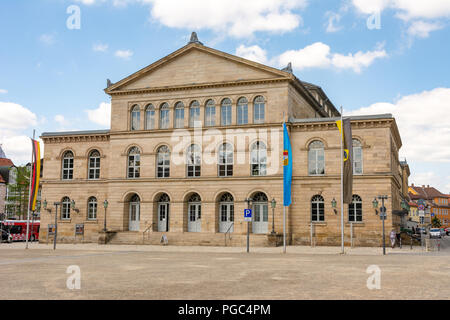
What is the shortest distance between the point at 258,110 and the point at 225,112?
3.00m

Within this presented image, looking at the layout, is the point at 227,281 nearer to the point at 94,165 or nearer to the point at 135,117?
the point at 135,117

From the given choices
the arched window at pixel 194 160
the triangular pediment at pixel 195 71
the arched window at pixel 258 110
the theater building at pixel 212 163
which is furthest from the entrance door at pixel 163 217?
the arched window at pixel 258 110

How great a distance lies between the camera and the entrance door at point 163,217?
44.0m

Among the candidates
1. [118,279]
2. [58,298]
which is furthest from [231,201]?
[58,298]

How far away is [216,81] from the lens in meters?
42.8

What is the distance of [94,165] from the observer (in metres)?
47.6

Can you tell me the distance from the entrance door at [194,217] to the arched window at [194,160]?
2.83 meters

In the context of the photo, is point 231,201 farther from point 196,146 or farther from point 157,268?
point 157,268

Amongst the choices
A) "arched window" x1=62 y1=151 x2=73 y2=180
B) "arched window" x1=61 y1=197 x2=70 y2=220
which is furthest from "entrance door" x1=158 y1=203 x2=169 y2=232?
"arched window" x1=62 y1=151 x2=73 y2=180

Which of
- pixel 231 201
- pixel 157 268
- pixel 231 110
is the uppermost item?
pixel 231 110

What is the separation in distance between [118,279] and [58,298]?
4.12m

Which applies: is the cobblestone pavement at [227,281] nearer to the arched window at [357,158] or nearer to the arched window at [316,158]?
the arched window at [357,158]

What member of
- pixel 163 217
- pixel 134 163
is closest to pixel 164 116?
pixel 134 163

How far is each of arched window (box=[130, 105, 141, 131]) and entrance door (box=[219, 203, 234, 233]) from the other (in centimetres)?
1110
